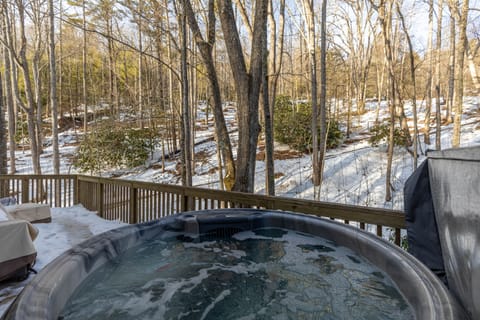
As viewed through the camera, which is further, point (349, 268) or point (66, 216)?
point (66, 216)

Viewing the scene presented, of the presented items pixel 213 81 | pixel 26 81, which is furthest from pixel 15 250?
pixel 26 81

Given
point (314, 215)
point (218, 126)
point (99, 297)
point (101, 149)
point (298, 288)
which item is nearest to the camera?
point (99, 297)

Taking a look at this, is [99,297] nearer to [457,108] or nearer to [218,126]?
[218,126]

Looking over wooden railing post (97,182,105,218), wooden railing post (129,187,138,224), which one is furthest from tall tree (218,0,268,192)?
wooden railing post (97,182,105,218)

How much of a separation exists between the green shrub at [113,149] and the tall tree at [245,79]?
471cm

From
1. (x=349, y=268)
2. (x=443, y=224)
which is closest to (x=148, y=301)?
(x=349, y=268)

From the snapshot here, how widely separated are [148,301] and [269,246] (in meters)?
1.17

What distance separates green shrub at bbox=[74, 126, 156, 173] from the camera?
25.8ft

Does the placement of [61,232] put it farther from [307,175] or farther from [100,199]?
[307,175]

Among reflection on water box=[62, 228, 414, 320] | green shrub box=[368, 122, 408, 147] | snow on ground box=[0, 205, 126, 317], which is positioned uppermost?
green shrub box=[368, 122, 408, 147]

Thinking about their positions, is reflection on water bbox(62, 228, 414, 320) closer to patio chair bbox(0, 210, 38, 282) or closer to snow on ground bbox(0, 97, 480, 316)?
patio chair bbox(0, 210, 38, 282)

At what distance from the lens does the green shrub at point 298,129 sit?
9.15m

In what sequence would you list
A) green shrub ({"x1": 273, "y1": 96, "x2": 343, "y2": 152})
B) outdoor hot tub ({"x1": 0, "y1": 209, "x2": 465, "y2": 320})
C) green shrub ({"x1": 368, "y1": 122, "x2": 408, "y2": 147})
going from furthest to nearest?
green shrub ({"x1": 273, "y1": 96, "x2": 343, "y2": 152}) < green shrub ({"x1": 368, "y1": 122, "x2": 408, "y2": 147}) < outdoor hot tub ({"x1": 0, "y1": 209, "x2": 465, "y2": 320})

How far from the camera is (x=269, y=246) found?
2.50 metres
